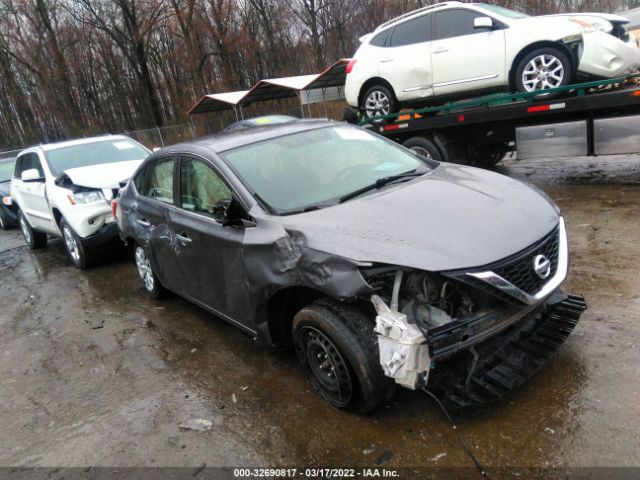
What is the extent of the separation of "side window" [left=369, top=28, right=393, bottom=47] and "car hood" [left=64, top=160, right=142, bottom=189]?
4456 mm

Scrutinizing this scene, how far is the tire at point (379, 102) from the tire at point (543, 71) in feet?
6.81

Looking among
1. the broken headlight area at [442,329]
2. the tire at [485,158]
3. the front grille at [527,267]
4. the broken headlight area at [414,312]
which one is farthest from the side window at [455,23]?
the broken headlight area at [414,312]

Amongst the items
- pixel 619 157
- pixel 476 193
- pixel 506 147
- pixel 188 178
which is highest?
pixel 188 178

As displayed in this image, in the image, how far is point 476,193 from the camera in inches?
129

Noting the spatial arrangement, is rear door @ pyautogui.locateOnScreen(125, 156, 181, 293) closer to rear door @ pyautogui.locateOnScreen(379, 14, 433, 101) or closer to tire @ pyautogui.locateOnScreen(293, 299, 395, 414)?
tire @ pyautogui.locateOnScreen(293, 299, 395, 414)

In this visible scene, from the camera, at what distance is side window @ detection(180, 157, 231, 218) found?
3623 millimetres

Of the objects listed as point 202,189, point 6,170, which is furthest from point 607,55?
point 6,170

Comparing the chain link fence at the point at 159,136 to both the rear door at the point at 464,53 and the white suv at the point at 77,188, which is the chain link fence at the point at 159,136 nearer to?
the white suv at the point at 77,188

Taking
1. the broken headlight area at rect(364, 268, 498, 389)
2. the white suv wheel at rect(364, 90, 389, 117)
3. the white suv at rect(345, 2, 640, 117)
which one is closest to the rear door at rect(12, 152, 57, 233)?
the white suv at rect(345, 2, 640, 117)

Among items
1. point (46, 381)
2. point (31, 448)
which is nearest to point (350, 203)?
point (31, 448)

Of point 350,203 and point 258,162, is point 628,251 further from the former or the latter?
point 258,162

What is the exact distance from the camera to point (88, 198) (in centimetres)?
668

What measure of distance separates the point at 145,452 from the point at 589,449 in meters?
2.50

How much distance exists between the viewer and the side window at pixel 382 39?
8.27 m
